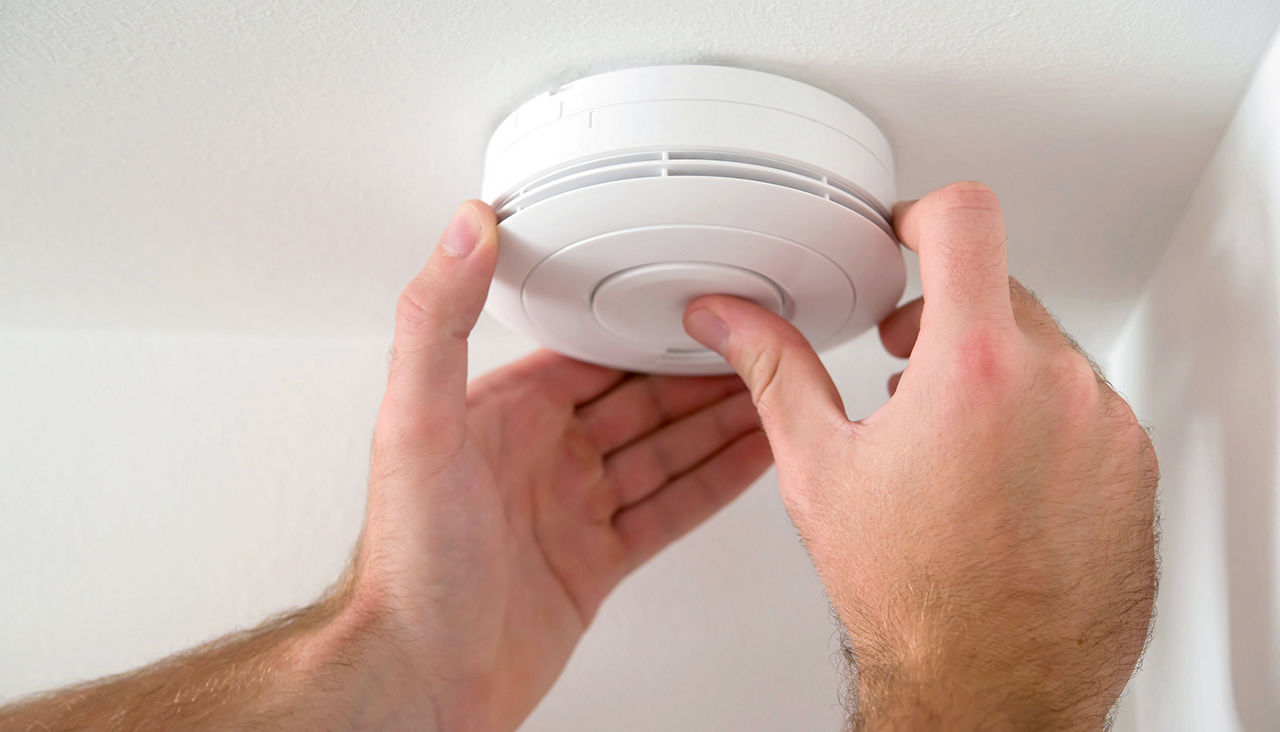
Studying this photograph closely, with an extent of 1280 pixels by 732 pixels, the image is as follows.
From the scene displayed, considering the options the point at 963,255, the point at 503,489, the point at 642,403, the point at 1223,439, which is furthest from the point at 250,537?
the point at 1223,439

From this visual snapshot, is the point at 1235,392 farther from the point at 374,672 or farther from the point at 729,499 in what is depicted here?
the point at 374,672

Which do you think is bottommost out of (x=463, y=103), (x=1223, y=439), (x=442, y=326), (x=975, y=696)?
(x=975, y=696)

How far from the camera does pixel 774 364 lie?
64 cm

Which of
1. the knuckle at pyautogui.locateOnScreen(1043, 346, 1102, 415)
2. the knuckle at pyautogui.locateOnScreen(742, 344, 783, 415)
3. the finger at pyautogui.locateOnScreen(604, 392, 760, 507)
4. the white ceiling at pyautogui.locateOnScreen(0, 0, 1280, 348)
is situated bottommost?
the knuckle at pyautogui.locateOnScreen(1043, 346, 1102, 415)

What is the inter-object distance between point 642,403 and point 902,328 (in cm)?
30

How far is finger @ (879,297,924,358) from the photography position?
0.75m

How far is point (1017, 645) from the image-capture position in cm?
50

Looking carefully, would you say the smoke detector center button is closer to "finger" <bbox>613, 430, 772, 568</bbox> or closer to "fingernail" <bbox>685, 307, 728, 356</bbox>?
"fingernail" <bbox>685, 307, 728, 356</bbox>

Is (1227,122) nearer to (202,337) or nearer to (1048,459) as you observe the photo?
(1048,459)

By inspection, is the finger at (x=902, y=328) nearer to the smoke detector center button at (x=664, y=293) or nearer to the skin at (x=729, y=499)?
the skin at (x=729, y=499)

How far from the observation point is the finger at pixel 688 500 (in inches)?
36.6

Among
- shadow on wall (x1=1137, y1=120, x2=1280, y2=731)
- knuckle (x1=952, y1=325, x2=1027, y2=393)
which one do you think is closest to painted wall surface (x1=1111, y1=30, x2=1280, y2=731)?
shadow on wall (x1=1137, y1=120, x2=1280, y2=731)

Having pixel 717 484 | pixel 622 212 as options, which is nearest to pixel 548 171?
pixel 622 212

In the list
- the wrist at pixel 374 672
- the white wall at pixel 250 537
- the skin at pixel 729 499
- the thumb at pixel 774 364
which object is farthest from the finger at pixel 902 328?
the wrist at pixel 374 672
